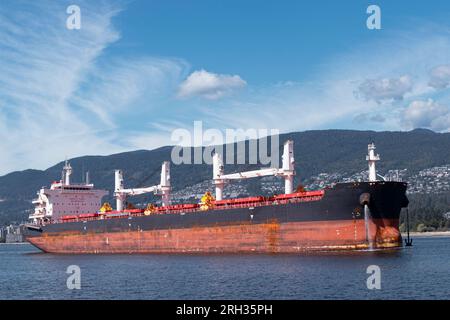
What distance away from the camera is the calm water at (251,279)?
23.5 metres

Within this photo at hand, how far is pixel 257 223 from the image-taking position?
40.6 metres

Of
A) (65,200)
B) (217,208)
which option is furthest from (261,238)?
(65,200)

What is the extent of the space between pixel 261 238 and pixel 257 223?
0.98 m

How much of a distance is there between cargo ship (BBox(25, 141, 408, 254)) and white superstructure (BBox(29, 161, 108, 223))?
3834 mm

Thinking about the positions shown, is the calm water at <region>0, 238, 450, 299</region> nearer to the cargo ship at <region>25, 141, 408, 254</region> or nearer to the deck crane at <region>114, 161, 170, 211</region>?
the cargo ship at <region>25, 141, 408, 254</region>

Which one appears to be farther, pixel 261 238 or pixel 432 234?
pixel 432 234

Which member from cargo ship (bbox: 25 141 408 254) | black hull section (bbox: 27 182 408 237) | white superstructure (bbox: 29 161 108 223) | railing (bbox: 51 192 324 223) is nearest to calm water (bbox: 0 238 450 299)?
cargo ship (bbox: 25 141 408 254)

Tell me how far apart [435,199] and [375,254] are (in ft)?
450

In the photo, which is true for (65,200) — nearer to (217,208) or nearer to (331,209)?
(217,208)

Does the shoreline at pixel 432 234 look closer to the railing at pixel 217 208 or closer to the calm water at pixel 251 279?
the railing at pixel 217 208

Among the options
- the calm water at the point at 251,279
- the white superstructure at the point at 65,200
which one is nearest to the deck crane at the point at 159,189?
the white superstructure at the point at 65,200

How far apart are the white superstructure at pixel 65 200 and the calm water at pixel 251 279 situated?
25560 millimetres
